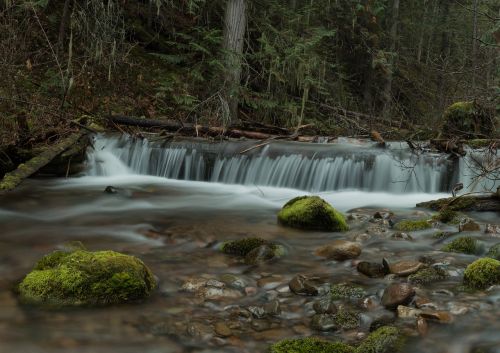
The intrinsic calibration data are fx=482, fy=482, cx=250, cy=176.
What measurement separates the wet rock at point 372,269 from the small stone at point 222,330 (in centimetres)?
159

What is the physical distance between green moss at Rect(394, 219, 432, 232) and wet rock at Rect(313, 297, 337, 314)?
8.83 ft

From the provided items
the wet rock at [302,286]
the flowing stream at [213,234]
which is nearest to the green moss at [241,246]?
the flowing stream at [213,234]

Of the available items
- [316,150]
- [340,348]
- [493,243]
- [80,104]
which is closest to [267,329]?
[340,348]

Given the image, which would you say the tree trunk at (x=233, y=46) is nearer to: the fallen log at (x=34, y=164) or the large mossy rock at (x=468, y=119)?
the fallen log at (x=34, y=164)

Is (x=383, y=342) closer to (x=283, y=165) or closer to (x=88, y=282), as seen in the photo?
(x=88, y=282)

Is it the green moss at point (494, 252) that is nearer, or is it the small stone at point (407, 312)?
the small stone at point (407, 312)

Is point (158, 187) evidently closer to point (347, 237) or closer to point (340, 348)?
point (347, 237)

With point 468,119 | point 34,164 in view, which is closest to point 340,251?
point 34,164

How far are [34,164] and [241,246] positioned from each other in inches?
178

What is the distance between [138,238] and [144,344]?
100 inches

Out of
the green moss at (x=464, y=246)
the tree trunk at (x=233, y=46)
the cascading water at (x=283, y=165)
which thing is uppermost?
the tree trunk at (x=233, y=46)

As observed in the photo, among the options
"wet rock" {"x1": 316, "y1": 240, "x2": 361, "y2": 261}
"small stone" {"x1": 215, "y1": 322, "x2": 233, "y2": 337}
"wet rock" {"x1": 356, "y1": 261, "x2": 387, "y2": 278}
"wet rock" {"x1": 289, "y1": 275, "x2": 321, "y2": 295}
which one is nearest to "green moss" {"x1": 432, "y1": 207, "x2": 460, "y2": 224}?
"wet rock" {"x1": 316, "y1": 240, "x2": 361, "y2": 261}

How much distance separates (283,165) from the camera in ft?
33.3

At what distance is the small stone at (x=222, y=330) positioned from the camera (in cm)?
319
